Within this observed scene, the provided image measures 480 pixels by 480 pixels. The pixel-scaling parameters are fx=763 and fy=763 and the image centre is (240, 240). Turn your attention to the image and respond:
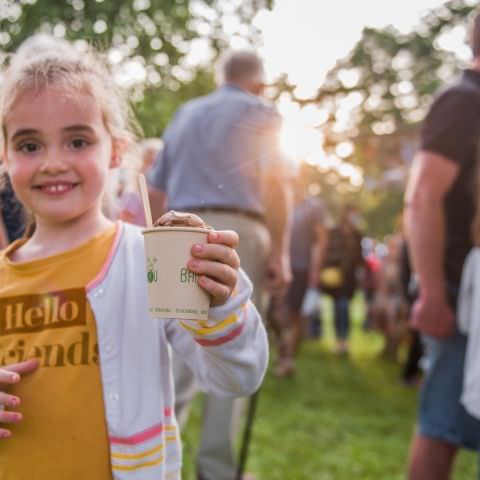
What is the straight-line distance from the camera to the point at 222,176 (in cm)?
309

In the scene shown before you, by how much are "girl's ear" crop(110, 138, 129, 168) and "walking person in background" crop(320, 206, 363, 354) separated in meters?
6.68

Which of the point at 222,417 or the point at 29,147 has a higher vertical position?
the point at 29,147

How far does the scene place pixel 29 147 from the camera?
54.1 inches

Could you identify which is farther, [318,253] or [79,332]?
[318,253]

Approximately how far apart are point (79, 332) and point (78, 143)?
0.34m

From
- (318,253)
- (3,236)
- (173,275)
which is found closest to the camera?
(173,275)

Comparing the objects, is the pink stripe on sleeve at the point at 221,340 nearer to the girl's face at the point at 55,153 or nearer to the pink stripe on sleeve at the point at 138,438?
the pink stripe on sleeve at the point at 138,438

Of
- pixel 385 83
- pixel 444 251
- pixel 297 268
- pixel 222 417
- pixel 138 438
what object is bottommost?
pixel 222 417

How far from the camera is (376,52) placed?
15.3 feet

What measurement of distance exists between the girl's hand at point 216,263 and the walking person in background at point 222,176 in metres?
1.69

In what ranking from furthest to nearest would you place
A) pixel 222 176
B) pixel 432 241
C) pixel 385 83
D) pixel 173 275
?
pixel 385 83 → pixel 222 176 → pixel 432 241 → pixel 173 275

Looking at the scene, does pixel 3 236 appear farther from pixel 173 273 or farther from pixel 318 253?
pixel 318 253

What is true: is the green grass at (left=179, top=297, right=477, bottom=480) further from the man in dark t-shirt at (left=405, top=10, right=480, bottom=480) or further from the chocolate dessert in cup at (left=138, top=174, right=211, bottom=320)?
the chocolate dessert in cup at (left=138, top=174, right=211, bottom=320)

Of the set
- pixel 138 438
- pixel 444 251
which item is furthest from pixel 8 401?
pixel 444 251
